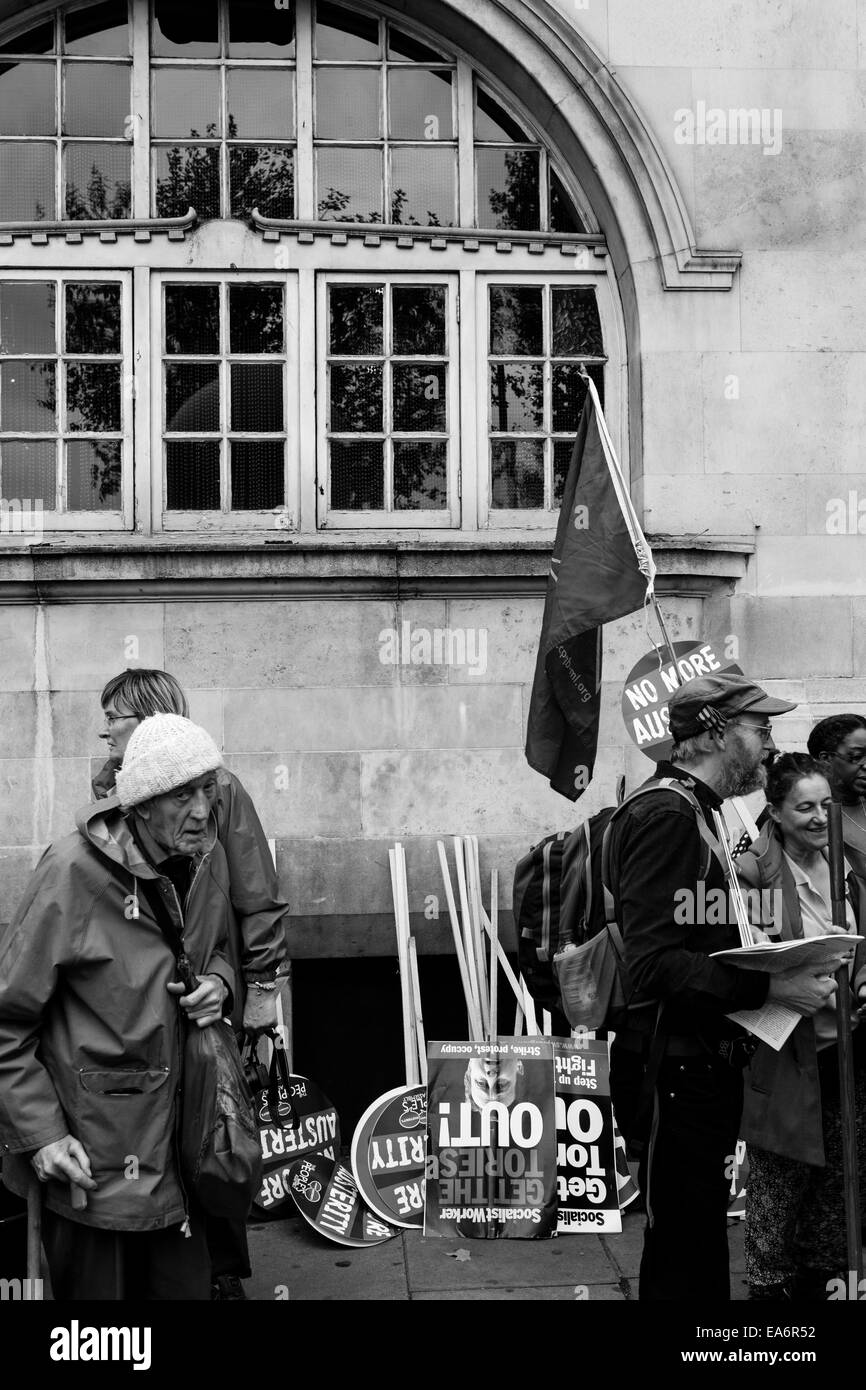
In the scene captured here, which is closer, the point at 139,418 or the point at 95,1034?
the point at 95,1034

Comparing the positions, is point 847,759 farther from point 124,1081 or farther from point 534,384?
point 534,384

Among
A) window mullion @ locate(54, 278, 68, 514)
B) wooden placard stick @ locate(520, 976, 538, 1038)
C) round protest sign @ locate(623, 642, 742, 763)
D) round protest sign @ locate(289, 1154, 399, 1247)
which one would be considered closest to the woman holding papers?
round protest sign @ locate(623, 642, 742, 763)

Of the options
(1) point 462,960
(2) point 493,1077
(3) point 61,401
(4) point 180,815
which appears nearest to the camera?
(4) point 180,815

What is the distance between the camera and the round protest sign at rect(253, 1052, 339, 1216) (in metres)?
5.58

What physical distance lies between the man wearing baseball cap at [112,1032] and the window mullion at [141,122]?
15.0 feet

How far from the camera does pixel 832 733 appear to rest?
16.6 ft

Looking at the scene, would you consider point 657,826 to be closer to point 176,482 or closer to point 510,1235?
point 510,1235

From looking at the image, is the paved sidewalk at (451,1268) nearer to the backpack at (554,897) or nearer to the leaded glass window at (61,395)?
the backpack at (554,897)

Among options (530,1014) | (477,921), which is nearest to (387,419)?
(477,921)

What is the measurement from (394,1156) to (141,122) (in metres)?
5.30

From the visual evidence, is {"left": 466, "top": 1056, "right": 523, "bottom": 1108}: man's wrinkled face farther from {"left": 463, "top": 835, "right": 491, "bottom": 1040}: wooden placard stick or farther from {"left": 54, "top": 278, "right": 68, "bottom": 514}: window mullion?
{"left": 54, "top": 278, "right": 68, "bottom": 514}: window mullion

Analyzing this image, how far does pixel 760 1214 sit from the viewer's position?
4.36m
